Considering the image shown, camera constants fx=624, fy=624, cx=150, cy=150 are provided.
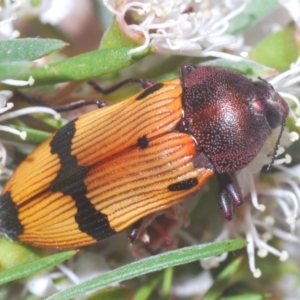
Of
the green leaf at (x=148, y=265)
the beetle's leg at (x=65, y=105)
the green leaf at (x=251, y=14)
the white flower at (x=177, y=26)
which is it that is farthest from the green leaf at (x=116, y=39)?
the green leaf at (x=148, y=265)

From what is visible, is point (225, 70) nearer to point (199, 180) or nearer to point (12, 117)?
point (199, 180)

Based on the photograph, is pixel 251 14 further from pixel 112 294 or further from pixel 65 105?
pixel 112 294

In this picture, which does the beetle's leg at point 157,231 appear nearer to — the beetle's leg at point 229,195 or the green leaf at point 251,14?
the beetle's leg at point 229,195

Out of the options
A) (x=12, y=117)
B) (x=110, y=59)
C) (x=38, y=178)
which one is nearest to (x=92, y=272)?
(x=38, y=178)

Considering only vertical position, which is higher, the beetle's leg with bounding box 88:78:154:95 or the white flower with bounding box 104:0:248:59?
the white flower with bounding box 104:0:248:59

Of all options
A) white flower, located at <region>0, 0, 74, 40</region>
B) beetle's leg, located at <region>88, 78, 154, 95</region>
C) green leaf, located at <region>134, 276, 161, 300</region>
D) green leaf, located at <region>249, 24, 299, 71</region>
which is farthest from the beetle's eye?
white flower, located at <region>0, 0, 74, 40</region>

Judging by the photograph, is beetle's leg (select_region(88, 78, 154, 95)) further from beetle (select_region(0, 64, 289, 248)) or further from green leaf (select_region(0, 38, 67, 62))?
green leaf (select_region(0, 38, 67, 62))
